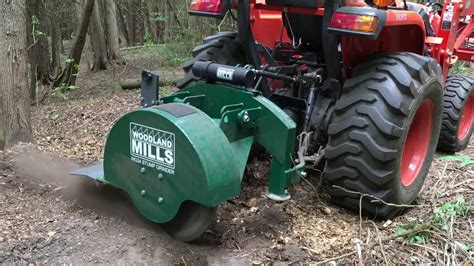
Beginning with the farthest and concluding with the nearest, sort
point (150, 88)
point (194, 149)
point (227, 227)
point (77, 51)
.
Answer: point (77, 51) < point (150, 88) < point (227, 227) < point (194, 149)

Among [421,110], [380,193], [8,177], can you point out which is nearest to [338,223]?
[380,193]

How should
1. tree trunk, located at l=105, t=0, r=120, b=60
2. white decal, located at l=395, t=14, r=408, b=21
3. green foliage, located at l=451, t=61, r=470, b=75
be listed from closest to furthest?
white decal, located at l=395, t=14, r=408, b=21 < green foliage, located at l=451, t=61, r=470, b=75 < tree trunk, located at l=105, t=0, r=120, b=60

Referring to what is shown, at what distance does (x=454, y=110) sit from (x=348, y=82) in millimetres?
2484

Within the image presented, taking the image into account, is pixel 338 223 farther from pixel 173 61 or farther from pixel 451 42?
pixel 173 61

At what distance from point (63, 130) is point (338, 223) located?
435 centimetres

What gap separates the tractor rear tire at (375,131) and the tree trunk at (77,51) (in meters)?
7.45

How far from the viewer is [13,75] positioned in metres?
4.79

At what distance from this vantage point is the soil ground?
281 cm

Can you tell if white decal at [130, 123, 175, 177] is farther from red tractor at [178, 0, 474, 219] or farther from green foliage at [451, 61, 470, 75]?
green foliage at [451, 61, 470, 75]

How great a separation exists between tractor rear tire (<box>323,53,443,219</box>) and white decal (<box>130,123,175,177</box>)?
3.96 feet

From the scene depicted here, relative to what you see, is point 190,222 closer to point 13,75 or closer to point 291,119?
point 291,119

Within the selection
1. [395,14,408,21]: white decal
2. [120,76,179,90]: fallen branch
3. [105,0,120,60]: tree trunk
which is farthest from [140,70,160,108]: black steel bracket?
[105,0,120,60]: tree trunk

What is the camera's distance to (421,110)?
3873mm

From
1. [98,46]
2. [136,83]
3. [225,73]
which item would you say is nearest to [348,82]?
[225,73]
